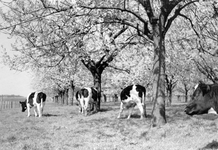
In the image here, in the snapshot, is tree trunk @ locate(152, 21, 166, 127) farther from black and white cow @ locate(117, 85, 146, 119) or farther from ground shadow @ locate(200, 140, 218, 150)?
ground shadow @ locate(200, 140, 218, 150)

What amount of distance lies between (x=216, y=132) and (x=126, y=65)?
56.0 feet

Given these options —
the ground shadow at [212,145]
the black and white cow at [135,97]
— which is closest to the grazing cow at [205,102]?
the ground shadow at [212,145]

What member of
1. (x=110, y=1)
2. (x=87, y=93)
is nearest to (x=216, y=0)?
(x=110, y=1)

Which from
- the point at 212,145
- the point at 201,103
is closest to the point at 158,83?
the point at 212,145

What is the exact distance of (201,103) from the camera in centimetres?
576

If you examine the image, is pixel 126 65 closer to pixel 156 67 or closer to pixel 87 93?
pixel 87 93

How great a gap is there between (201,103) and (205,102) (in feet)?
0.27

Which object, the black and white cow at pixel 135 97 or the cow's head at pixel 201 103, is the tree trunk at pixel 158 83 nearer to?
the black and white cow at pixel 135 97

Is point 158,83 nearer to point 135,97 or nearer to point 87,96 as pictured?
point 135,97

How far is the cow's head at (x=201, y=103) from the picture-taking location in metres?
5.70

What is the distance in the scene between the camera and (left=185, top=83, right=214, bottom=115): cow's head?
5.70 metres

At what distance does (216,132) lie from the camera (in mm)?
9539

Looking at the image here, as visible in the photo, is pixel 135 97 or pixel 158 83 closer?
pixel 158 83

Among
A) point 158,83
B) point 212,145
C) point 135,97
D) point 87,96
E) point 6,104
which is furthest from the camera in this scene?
point 6,104
